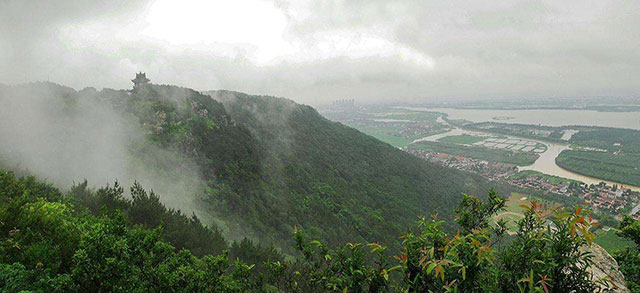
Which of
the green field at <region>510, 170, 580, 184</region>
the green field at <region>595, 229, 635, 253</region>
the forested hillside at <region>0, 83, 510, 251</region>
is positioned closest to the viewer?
the forested hillside at <region>0, 83, 510, 251</region>

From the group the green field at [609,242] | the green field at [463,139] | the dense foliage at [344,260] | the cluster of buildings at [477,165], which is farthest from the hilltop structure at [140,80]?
the green field at [463,139]

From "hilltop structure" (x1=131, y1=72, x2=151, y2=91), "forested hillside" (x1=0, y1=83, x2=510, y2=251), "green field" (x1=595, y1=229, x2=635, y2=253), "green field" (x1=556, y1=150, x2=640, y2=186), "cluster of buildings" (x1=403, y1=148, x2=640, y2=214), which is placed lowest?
"green field" (x1=595, y1=229, x2=635, y2=253)

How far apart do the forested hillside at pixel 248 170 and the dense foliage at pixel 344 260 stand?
21.0 m

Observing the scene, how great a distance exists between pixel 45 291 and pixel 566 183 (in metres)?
129

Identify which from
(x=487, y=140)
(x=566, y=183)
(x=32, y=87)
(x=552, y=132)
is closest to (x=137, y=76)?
(x=32, y=87)

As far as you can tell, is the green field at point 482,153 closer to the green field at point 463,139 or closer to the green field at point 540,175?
the green field at point 463,139

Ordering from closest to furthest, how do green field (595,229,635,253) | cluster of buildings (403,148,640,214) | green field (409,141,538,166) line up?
green field (595,229,635,253), cluster of buildings (403,148,640,214), green field (409,141,538,166)

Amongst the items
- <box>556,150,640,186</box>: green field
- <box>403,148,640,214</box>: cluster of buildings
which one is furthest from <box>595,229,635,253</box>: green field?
<box>556,150,640,186</box>: green field

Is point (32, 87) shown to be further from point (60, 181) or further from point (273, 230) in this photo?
point (273, 230)

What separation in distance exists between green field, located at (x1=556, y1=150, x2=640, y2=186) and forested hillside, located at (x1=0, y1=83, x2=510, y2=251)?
5732cm

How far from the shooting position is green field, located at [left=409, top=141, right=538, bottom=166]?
5207 inches

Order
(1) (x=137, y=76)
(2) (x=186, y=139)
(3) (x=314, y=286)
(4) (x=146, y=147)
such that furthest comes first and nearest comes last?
(1) (x=137, y=76) → (2) (x=186, y=139) → (4) (x=146, y=147) → (3) (x=314, y=286)

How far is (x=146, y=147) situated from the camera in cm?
4050

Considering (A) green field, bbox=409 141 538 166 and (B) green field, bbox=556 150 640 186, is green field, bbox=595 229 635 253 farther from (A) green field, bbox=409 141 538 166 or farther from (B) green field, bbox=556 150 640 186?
(A) green field, bbox=409 141 538 166
